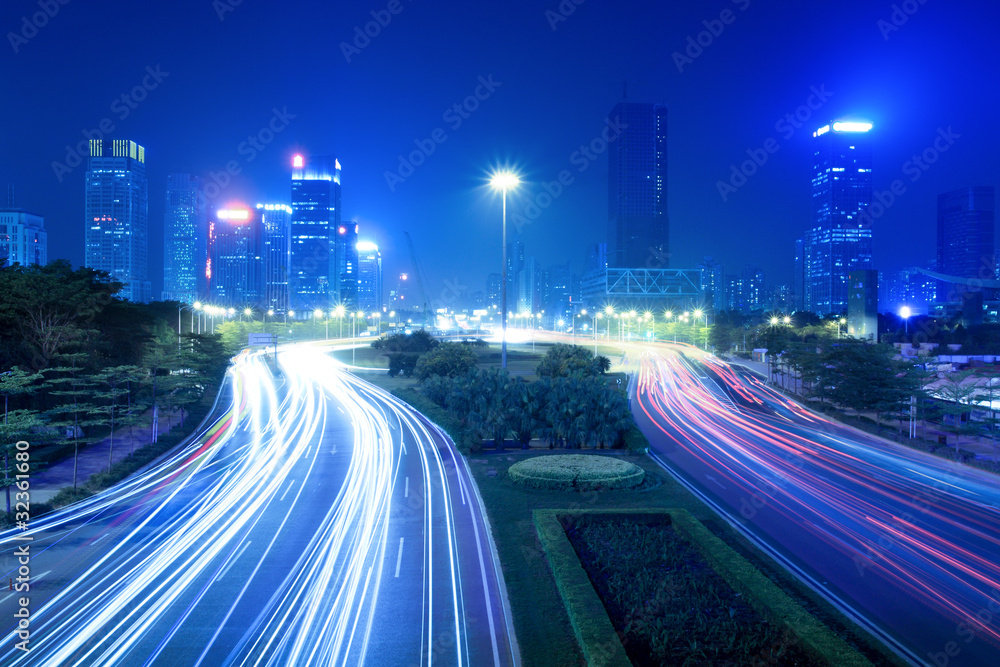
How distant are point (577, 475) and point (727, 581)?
7811 millimetres

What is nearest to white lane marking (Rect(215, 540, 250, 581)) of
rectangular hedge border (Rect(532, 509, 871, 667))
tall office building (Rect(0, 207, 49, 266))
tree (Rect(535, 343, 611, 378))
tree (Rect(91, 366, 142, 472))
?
rectangular hedge border (Rect(532, 509, 871, 667))

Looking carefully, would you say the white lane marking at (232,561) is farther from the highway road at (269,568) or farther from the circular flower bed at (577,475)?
the circular flower bed at (577,475)

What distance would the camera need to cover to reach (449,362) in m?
42.3

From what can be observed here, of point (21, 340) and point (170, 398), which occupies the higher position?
point (21, 340)

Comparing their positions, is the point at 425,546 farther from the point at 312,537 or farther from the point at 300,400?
the point at 300,400

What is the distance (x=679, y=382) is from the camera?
4834 cm

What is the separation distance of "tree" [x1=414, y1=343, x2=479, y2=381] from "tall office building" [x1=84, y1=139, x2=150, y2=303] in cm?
13299

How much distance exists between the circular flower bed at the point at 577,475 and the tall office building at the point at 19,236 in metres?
113

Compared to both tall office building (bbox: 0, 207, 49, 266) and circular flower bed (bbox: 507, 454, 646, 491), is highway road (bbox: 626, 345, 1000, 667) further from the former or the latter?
tall office building (bbox: 0, 207, 49, 266)

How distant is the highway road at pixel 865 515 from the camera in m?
11.0

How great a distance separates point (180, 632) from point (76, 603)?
8.65 ft

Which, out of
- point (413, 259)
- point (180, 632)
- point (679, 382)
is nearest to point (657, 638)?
point (180, 632)

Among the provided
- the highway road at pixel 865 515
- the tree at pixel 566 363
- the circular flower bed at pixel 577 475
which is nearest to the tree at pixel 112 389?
the circular flower bed at pixel 577 475

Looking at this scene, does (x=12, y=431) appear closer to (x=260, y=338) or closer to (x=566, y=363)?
(x=566, y=363)
